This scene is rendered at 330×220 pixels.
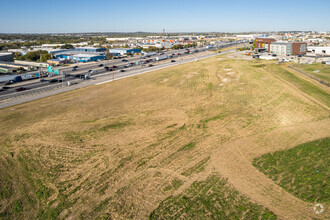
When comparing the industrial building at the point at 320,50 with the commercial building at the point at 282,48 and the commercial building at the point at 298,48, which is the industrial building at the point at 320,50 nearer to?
the commercial building at the point at 298,48

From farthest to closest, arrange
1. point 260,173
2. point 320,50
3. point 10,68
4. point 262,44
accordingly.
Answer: point 262,44
point 320,50
point 10,68
point 260,173

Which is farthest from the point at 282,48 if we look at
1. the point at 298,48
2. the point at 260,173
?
the point at 260,173

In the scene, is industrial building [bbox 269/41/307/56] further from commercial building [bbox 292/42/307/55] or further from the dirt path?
the dirt path

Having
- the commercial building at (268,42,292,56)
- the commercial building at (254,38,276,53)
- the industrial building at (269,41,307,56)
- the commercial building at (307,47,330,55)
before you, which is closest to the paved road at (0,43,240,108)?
the commercial building at (268,42,292,56)

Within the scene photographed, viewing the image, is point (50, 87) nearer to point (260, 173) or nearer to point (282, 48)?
point (260, 173)

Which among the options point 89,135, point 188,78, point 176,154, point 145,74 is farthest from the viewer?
point 145,74

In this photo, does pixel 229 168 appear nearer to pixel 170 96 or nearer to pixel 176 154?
pixel 176 154

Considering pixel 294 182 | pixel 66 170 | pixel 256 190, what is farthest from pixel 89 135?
pixel 294 182

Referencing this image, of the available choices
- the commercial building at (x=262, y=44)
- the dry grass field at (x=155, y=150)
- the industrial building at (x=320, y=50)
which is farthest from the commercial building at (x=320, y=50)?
the dry grass field at (x=155, y=150)
